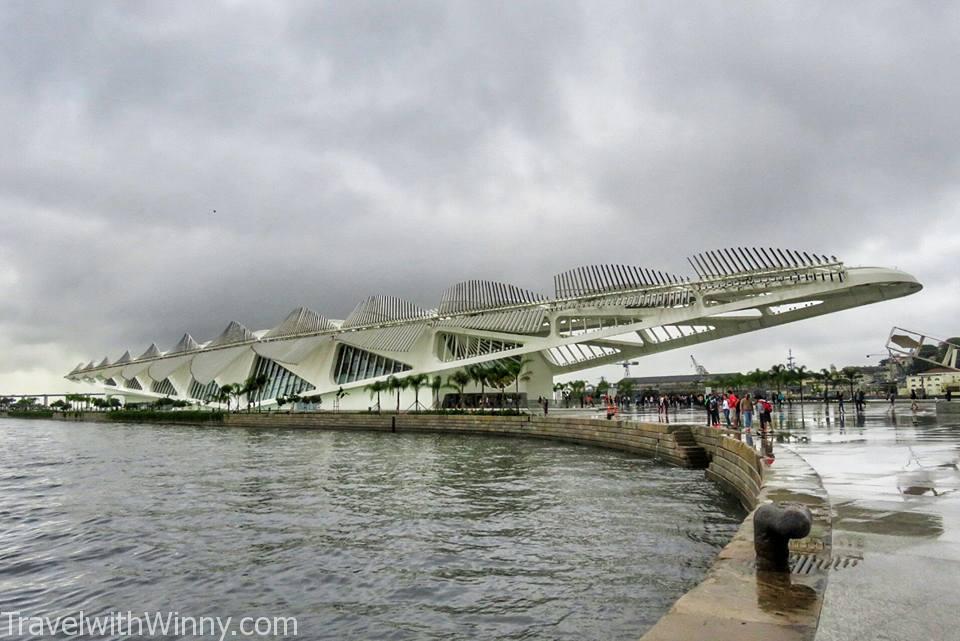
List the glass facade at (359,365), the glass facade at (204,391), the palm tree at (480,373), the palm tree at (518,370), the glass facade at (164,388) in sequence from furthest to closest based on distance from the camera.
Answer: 1. the glass facade at (164,388)
2. the glass facade at (204,391)
3. the glass facade at (359,365)
4. the palm tree at (480,373)
5. the palm tree at (518,370)

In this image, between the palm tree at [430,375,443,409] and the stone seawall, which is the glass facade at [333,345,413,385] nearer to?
the palm tree at [430,375,443,409]

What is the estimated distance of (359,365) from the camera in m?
64.6

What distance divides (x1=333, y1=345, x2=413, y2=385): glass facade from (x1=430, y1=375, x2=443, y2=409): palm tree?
400 cm

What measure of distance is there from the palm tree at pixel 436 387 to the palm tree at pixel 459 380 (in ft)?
2.65

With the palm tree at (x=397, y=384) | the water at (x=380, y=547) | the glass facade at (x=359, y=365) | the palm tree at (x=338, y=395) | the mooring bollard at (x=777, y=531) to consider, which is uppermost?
the glass facade at (x=359, y=365)

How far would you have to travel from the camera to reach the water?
7008 millimetres

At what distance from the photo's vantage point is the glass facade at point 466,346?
5466 cm

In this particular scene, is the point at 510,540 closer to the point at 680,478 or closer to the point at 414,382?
the point at 680,478

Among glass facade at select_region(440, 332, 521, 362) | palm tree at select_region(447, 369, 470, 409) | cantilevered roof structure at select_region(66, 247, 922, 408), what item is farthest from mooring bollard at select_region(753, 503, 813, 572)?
palm tree at select_region(447, 369, 470, 409)

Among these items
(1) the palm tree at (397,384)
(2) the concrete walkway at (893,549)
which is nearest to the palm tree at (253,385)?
(1) the palm tree at (397,384)

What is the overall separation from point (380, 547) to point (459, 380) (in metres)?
45.7

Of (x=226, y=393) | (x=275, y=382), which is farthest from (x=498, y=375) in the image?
(x=226, y=393)

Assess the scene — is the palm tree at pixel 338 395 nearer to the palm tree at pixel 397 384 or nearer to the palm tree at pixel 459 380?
the palm tree at pixel 397 384

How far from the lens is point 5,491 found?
17094 mm
